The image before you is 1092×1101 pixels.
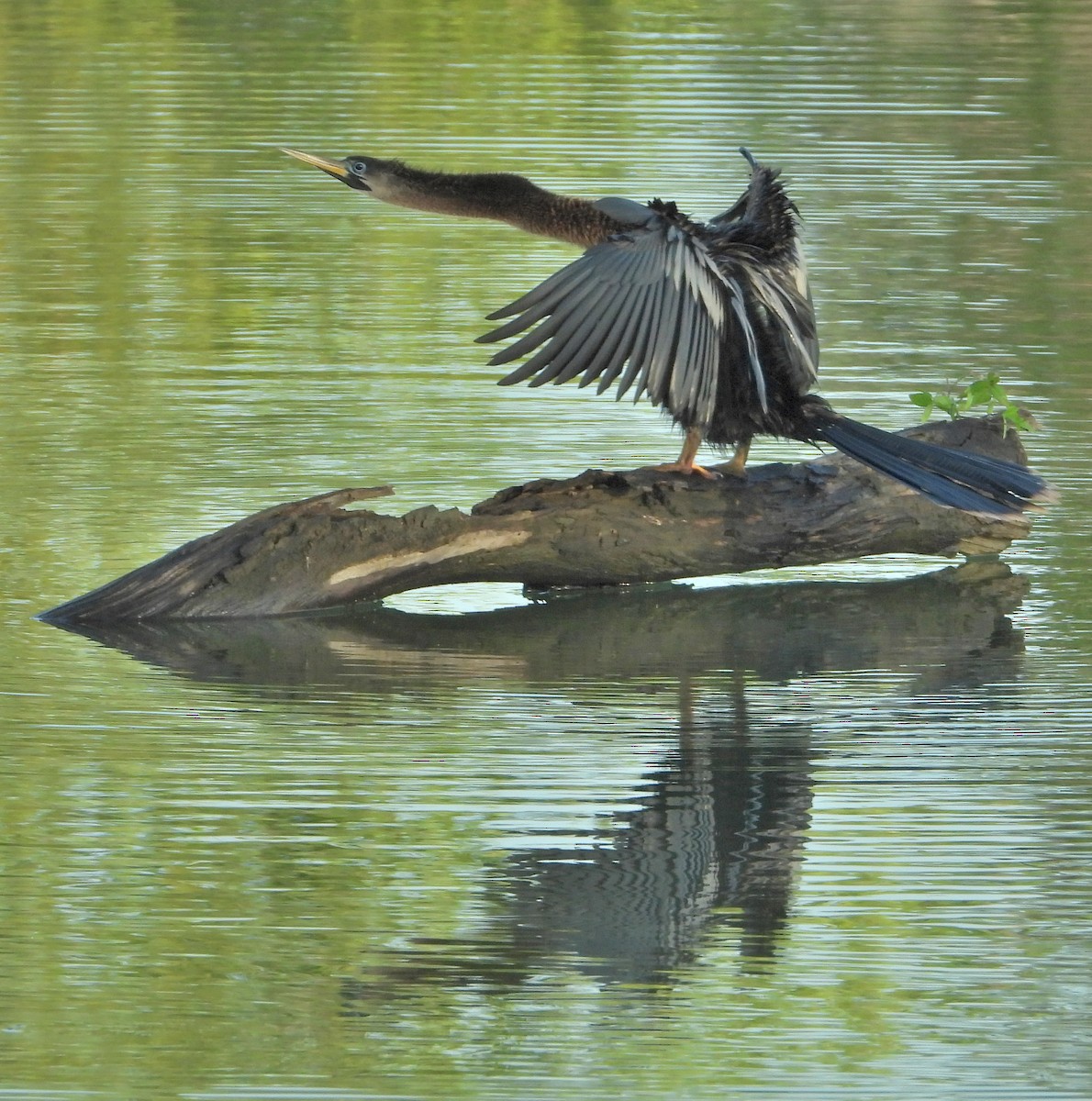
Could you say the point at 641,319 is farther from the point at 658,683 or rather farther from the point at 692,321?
the point at 658,683

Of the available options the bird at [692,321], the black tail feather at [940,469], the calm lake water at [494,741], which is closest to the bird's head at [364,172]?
the bird at [692,321]

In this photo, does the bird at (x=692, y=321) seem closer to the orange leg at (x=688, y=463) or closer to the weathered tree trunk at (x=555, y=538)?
the orange leg at (x=688, y=463)

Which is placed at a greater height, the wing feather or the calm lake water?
the wing feather

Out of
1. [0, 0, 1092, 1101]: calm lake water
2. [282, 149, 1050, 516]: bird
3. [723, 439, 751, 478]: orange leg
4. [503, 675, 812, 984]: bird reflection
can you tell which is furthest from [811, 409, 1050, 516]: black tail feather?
[503, 675, 812, 984]: bird reflection

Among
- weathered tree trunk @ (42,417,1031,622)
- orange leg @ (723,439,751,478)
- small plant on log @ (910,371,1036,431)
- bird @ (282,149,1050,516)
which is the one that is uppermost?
bird @ (282,149,1050,516)

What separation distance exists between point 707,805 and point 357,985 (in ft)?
3.89

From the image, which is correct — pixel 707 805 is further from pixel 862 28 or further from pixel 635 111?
pixel 862 28

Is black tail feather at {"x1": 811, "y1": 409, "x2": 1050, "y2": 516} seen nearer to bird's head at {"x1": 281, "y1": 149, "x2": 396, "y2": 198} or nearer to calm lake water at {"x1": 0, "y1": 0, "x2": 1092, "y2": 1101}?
calm lake water at {"x1": 0, "y1": 0, "x2": 1092, "y2": 1101}

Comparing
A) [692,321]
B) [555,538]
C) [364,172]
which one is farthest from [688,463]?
[364,172]

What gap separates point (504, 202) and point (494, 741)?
2.00 metres

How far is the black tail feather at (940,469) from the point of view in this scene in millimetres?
6602

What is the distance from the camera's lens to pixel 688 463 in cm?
689

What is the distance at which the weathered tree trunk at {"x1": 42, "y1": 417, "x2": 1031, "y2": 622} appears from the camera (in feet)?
21.5

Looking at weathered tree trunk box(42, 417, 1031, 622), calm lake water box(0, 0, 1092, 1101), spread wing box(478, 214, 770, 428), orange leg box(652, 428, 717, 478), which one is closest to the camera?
calm lake water box(0, 0, 1092, 1101)
